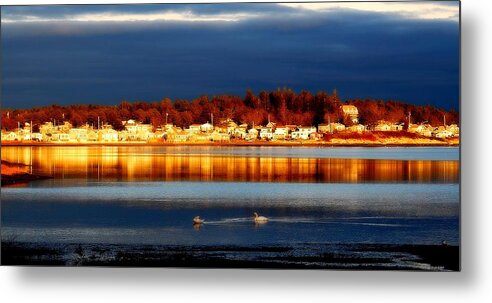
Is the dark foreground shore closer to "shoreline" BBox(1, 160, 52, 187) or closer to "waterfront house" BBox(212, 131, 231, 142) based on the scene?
"shoreline" BBox(1, 160, 52, 187)

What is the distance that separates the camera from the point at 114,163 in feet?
27.6

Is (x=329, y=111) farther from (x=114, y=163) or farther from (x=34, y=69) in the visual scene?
(x=34, y=69)

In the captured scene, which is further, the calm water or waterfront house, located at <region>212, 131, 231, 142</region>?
waterfront house, located at <region>212, 131, 231, 142</region>

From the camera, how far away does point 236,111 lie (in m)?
8.38

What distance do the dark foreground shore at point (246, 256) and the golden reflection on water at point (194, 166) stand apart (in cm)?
59

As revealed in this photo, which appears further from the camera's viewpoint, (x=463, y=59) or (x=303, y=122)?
(x=303, y=122)

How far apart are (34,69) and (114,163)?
39.1 inches

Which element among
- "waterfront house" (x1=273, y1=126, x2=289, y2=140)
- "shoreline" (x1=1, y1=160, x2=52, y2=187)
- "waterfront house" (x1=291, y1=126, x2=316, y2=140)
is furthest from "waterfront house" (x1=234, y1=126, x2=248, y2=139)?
"shoreline" (x1=1, y1=160, x2=52, y2=187)

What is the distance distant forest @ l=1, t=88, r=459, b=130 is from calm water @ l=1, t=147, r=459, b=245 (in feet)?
0.80

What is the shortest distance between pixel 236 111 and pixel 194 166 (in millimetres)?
564

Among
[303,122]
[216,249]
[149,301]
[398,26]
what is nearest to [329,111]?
[303,122]

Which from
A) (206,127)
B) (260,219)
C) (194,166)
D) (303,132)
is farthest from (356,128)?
(194,166)

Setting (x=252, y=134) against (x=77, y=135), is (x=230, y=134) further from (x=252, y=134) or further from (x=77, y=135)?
(x=77, y=135)

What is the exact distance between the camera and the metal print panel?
8.04 metres
